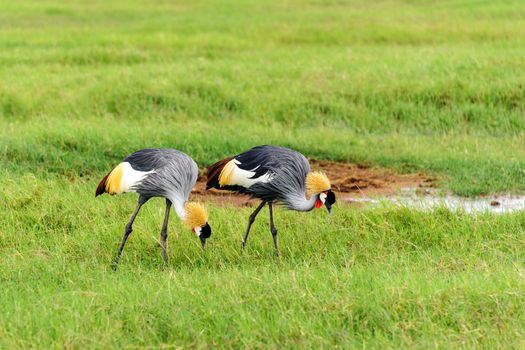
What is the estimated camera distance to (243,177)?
6234 mm

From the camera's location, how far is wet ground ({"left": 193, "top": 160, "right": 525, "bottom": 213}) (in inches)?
296

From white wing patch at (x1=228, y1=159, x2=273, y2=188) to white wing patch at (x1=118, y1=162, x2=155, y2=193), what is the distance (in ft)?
2.12

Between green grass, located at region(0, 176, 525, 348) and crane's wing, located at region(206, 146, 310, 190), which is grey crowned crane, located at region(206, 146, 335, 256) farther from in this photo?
green grass, located at region(0, 176, 525, 348)

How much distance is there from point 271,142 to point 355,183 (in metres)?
1.34

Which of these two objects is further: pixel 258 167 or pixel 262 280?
pixel 258 167

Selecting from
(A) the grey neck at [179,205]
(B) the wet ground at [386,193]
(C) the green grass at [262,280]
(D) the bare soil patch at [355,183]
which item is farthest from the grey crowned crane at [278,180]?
(D) the bare soil patch at [355,183]

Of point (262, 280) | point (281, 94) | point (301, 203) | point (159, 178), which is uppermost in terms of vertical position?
point (159, 178)

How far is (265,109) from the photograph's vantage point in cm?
1098

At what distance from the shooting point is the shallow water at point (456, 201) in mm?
7359

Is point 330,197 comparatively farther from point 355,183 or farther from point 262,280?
point 355,183

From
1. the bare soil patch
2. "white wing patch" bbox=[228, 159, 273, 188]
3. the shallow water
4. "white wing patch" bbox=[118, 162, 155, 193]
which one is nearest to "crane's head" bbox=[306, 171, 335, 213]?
"white wing patch" bbox=[228, 159, 273, 188]

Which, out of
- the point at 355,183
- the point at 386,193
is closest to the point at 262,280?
the point at 386,193

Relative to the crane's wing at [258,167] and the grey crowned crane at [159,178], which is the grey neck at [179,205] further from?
the crane's wing at [258,167]

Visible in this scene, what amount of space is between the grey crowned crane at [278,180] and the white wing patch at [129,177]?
2.19ft
